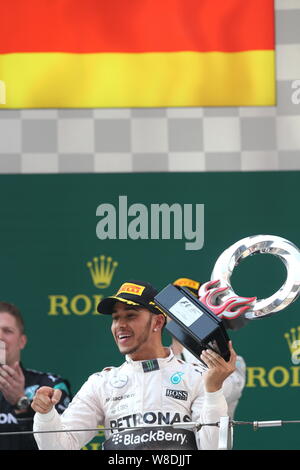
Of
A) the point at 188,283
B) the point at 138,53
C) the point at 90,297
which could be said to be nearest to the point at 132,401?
the point at 188,283

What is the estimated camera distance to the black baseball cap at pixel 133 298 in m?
3.08

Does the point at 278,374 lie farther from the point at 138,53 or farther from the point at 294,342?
the point at 138,53

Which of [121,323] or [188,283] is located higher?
[188,283]

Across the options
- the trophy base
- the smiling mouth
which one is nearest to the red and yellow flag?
the smiling mouth

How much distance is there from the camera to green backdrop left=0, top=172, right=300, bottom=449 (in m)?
4.43

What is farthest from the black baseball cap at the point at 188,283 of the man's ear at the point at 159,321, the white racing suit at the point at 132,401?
the white racing suit at the point at 132,401

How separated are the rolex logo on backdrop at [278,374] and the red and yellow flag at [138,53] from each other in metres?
1.16

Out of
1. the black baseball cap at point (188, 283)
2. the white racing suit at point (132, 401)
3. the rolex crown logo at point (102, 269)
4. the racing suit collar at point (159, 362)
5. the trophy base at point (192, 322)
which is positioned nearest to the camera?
the trophy base at point (192, 322)

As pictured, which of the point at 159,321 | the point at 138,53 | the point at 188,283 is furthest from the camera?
the point at 138,53

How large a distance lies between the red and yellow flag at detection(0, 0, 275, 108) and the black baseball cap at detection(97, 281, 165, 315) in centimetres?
163

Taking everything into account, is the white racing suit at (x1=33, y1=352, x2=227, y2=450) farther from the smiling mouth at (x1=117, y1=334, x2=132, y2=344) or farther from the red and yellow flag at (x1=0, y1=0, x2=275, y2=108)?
the red and yellow flag at (x1=0, y1=0, x2=275, y2=108)

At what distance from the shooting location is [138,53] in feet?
15.2

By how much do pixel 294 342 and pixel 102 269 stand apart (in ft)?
3.02

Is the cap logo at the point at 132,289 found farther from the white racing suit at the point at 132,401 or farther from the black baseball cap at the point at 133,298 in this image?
the white racing suit at the point at 132,401
